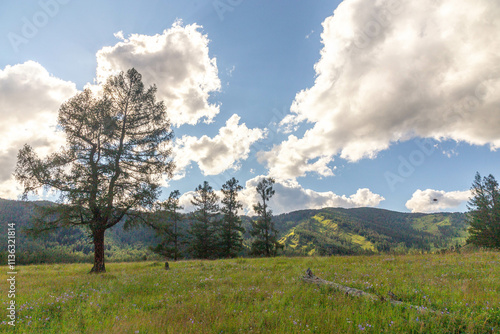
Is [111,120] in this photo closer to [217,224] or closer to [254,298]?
[254,298]

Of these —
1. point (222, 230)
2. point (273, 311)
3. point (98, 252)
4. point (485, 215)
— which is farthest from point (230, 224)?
point (485, 215)

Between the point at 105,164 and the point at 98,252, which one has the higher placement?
the point at 105,164

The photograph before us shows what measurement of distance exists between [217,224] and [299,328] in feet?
131

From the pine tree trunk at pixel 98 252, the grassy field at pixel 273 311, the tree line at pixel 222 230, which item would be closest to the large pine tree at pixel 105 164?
the pine tree trunk at pixel 98 252

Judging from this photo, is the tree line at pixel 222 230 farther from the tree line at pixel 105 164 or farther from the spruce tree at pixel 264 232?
the tree line at pixel 105 164

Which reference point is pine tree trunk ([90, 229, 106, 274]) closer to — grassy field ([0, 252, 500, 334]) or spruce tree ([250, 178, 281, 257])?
grassy field ([0, 252, 500, 334])

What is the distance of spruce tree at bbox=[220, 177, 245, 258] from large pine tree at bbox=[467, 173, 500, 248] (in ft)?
165

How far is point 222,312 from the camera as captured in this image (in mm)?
4863

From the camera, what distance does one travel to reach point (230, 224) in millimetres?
41125

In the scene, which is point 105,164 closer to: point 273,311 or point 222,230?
point 273,311

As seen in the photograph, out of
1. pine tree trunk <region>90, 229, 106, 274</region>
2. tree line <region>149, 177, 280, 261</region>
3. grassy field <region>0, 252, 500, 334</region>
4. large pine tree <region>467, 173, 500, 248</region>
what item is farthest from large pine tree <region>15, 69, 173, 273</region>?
large pine tree <region>467, 173, 500, 248</region>

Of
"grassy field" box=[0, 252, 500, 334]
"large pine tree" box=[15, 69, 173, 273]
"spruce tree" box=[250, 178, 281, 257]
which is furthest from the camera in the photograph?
"spruce tree" box=[250, 178, 281, 257]

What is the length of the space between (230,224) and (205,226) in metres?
5.15

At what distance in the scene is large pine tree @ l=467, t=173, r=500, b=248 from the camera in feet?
144
